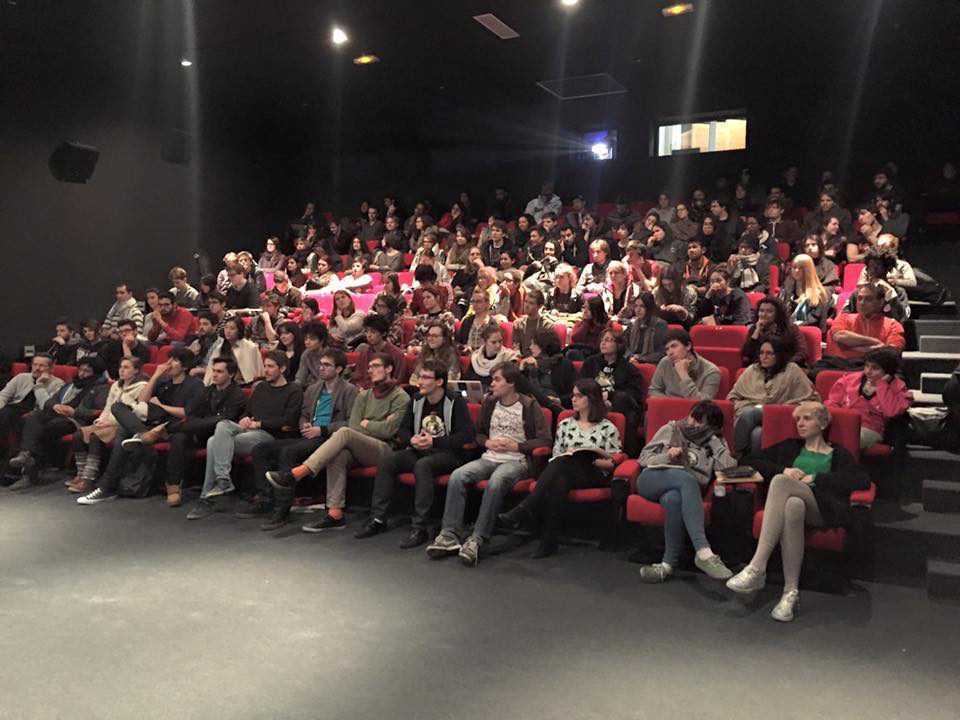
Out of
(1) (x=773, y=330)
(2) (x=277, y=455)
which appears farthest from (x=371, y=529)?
(1) (x=773, y=330)

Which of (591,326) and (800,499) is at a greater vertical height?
(591,326)

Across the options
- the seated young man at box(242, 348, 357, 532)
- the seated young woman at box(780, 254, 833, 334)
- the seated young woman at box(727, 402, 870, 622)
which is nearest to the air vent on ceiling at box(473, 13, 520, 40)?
the seated young woman at box(780, 254, 833, 334)

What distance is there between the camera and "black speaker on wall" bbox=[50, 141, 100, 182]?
26.2 feet

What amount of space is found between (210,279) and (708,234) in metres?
5.11

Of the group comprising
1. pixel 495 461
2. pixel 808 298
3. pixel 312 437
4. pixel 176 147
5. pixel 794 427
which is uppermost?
pixel 176 147

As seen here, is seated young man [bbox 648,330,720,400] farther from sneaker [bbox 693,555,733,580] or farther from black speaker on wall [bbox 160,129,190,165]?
black speaker on wall [bbox 160,129,190,165]

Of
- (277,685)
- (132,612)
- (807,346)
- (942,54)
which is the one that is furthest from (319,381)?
(942,54)

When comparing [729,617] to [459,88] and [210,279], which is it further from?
[459,88]

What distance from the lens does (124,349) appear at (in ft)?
20.2

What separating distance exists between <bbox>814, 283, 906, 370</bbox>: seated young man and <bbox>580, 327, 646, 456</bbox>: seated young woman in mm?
984

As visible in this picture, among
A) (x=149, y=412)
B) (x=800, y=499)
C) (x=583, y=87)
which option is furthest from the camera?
(x=583, y=87)

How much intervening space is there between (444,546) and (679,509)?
1049 mm

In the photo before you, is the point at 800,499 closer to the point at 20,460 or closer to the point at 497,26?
the point at 20,460

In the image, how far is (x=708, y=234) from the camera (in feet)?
23.8
